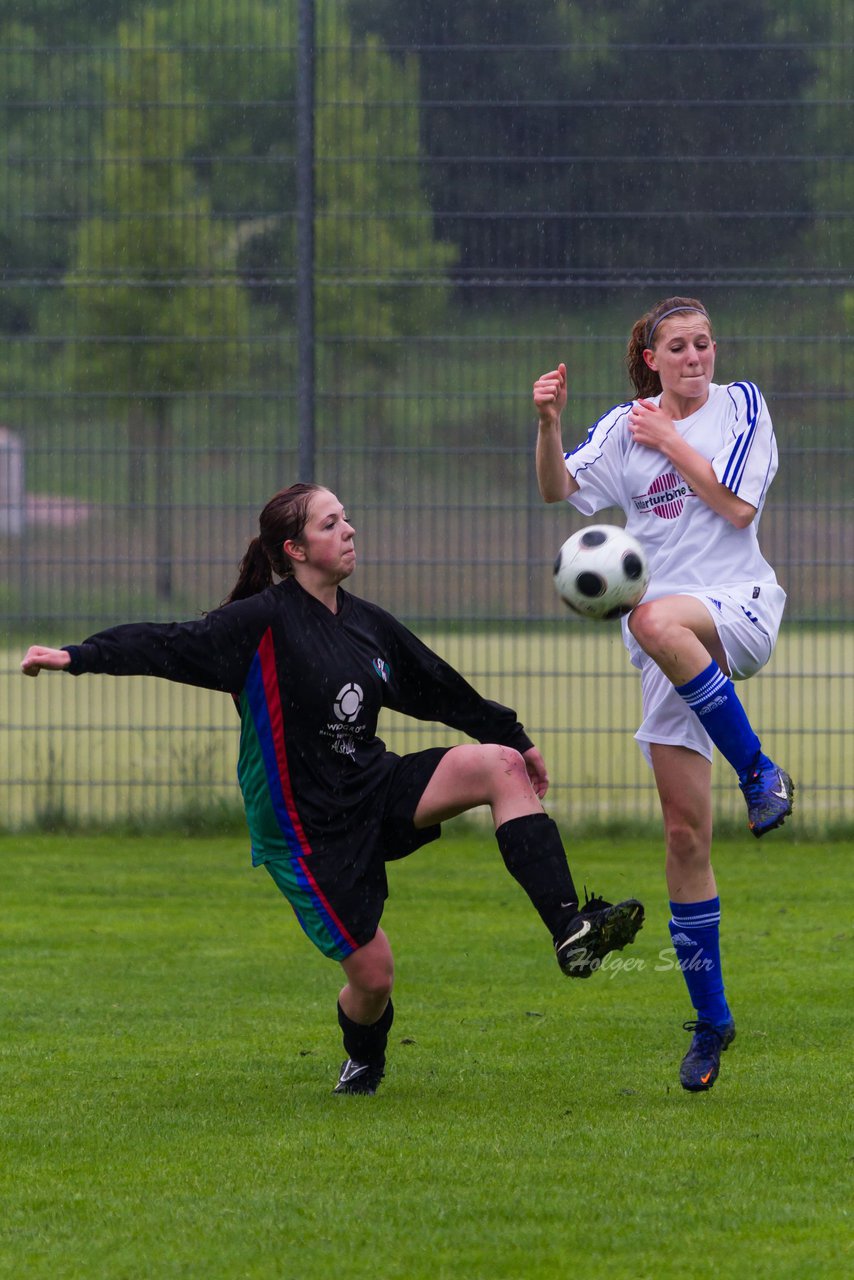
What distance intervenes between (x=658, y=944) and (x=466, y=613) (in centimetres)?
325

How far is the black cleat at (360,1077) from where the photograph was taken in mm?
5855

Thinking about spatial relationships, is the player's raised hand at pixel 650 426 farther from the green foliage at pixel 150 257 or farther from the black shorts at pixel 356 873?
the green foliage at pixel 150 257

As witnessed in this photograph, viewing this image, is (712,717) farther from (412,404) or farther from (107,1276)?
(412,404)

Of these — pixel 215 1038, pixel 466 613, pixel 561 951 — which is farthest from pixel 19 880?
pixel 561 951

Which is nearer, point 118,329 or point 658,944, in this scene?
point 658,944

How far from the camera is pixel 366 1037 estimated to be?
19.1ft

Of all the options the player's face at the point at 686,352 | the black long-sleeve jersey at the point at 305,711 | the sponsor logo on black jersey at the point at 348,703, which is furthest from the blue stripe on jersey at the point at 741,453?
the sponsor logo on black jersey at the point at 348,703

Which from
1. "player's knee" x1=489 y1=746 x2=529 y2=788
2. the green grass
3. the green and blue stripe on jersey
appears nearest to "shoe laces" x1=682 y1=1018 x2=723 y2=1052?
the green grass

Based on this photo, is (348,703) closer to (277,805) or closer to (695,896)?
(277,805)

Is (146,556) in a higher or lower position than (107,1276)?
higher

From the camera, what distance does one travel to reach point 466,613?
11102 millimetres

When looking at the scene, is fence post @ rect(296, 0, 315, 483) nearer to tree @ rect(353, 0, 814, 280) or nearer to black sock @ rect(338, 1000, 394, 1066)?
tree @ rect(353, 0, 814, 280)

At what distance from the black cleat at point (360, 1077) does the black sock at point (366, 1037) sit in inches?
0.6

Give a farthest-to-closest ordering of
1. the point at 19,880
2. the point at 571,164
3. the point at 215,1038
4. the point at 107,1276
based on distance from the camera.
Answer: the point at 571,164
the point at 19,880
the point at 215,1038
the point at 107,1276
